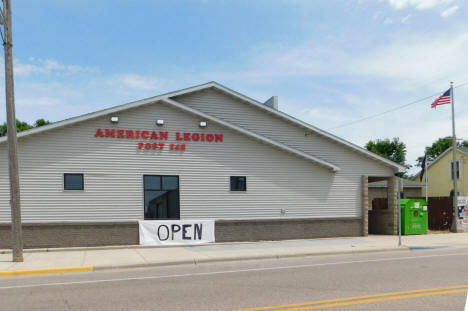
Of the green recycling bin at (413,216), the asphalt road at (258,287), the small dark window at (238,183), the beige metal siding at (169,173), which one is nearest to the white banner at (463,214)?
the green recycling bin at (413,216)

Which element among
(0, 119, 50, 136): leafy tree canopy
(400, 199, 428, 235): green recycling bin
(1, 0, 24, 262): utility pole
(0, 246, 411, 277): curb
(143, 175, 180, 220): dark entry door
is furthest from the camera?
(0, 119, 50, 136): leafy tree canopy

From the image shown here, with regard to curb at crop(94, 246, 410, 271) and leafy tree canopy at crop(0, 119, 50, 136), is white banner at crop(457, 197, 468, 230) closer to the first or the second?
curb at crop(94, 246, 410, 271)

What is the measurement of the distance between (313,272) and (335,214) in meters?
9.36

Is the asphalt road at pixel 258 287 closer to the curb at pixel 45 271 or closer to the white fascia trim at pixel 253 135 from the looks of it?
the curb at pixel 45 271

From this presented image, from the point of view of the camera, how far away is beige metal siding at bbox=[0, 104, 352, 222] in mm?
15688

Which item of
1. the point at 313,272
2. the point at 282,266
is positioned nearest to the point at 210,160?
the point at 282,266

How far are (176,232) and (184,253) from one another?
8.21 ft

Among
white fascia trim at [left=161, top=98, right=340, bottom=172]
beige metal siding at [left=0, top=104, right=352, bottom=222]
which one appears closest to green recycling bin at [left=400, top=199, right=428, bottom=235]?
beige metal siding at [left=0, top=104, right=352, bottom=222]

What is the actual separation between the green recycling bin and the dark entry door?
10959 millimetres

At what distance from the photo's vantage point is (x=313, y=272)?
10.7 metres

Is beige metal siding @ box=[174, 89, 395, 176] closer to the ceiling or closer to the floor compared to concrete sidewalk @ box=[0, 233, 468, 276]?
closer to the ceiling

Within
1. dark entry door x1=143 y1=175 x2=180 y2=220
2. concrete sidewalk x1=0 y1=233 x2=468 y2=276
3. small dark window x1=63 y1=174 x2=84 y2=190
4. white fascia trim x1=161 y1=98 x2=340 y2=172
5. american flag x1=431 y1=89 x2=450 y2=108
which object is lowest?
concrete sidewalk x1=0 y1=233 x2=468 y2=276

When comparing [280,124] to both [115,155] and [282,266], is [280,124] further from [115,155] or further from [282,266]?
[282,266]

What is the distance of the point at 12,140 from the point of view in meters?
13.0
